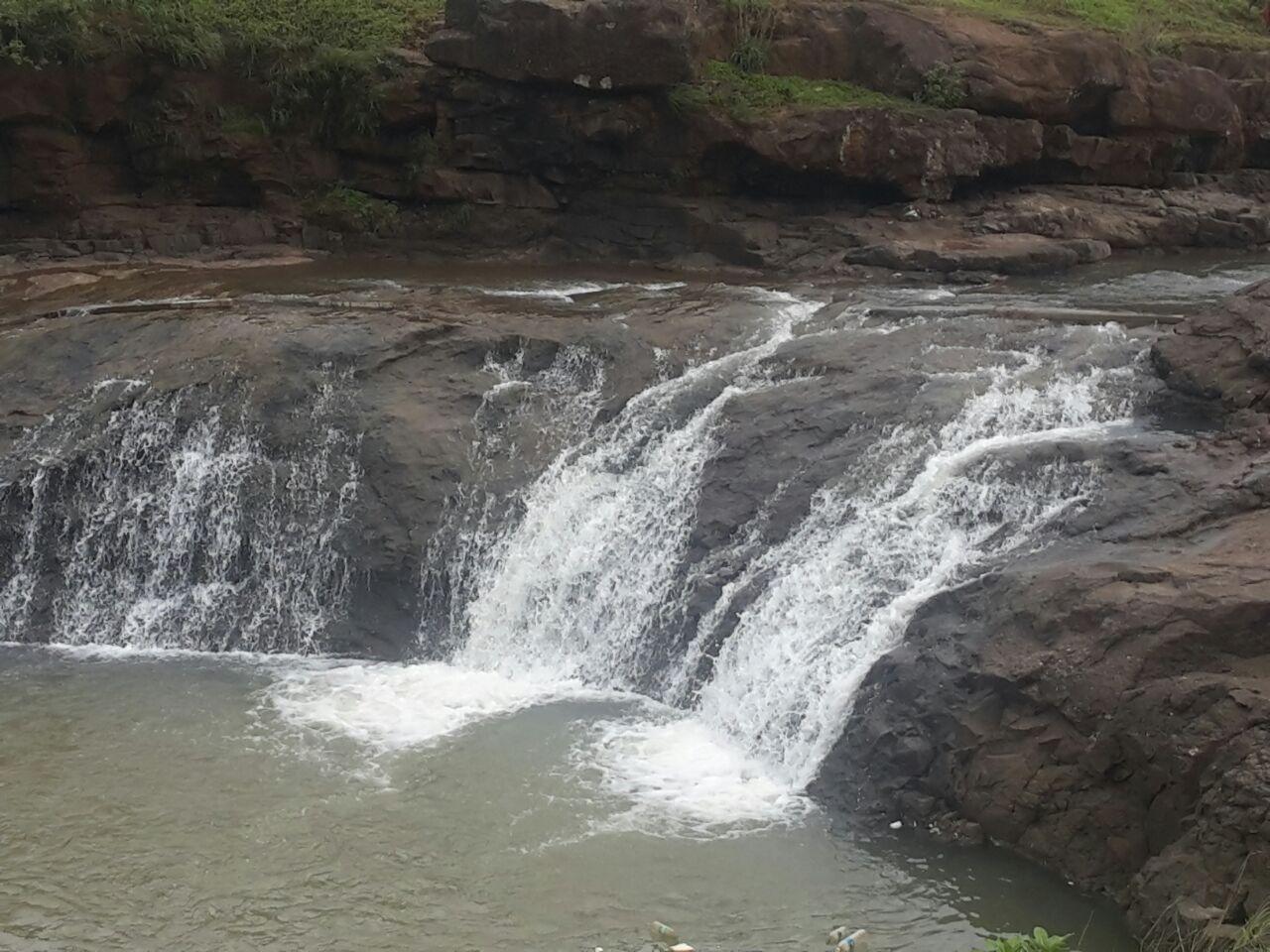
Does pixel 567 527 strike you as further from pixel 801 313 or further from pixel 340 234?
pixel 340 234

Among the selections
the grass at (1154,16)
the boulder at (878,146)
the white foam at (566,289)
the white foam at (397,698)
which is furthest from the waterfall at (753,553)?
the grass at (1154,16)

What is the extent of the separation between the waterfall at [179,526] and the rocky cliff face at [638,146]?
616 centimetres

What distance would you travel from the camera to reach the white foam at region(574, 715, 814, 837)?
337 inches

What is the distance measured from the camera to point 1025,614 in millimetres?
8727

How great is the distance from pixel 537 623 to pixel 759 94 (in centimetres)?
934

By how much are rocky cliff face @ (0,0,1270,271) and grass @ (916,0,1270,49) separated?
102cm

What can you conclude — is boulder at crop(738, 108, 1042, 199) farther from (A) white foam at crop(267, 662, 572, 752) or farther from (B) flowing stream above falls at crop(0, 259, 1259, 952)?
(A) white foam at crop(267, 662, 572, 752)

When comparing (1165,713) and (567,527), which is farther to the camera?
(567,527)

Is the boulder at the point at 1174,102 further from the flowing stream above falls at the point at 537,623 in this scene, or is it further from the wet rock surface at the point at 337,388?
the wet rock surface at the point at 337,388

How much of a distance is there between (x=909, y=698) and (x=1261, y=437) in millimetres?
2876

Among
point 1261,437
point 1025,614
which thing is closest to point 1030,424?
point 1261,437

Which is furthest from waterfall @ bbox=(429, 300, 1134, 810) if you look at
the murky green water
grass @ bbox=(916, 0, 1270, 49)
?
grass @ bbox=(916, 0, 1270, 49)

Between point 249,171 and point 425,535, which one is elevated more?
point 249,171

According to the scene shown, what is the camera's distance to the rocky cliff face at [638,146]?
17.5 meters
